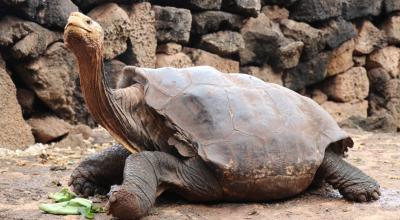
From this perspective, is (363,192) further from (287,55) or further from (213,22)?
(287,55)

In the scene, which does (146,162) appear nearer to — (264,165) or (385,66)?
(264,165)

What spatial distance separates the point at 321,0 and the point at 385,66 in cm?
197

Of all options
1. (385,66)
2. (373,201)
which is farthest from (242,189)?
(385,66)

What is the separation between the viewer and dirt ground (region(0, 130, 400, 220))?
8.54ft

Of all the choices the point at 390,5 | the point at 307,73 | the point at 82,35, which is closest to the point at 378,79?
the point at 390,5

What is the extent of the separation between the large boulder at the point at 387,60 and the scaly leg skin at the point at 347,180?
21.8 feet

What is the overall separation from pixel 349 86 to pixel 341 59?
0.46 metres

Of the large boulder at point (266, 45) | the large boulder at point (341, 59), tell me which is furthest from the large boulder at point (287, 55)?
the large boulder at point (341, 59)

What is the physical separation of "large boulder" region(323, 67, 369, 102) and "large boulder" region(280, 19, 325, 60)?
73cm

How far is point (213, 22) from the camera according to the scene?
23.1 feet

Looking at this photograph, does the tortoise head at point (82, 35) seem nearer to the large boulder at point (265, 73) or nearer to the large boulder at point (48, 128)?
the large boulder at point (48, 128)

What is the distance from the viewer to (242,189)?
9.05 feet

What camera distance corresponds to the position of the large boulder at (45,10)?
5.19 meters

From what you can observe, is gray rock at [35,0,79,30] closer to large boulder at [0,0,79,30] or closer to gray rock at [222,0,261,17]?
large boulder at [0,0,79,30]
